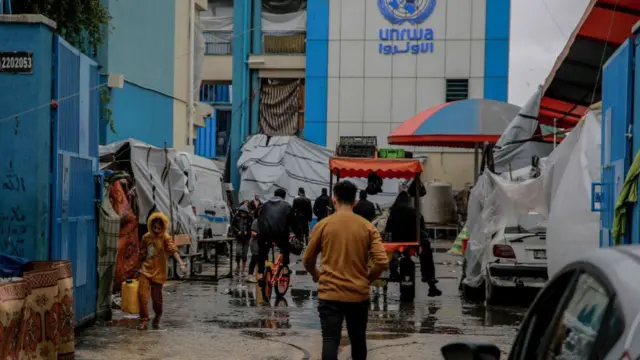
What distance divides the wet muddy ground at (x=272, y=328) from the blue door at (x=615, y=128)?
3.07m

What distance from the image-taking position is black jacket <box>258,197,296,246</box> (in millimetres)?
16484

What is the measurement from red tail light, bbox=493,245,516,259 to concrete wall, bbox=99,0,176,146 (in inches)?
391

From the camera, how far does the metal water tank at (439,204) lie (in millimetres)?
36562

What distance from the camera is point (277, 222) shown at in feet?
54.2

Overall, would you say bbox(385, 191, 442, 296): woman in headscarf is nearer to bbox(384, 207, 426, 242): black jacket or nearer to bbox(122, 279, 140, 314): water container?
bbox(384, 207, 426, 242): black jacket

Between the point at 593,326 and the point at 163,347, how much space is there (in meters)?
8.32

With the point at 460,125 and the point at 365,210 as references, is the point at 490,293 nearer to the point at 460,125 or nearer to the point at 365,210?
the point at 365,210

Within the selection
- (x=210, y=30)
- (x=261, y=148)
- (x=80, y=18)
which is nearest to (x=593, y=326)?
(x=80, y=18)

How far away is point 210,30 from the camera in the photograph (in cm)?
4409

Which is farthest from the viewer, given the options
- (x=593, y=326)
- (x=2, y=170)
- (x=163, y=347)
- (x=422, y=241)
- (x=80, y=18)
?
(x=422, y=241)

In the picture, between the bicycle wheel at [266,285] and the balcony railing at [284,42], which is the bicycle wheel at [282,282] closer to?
the bicycle wheel at [266,285]

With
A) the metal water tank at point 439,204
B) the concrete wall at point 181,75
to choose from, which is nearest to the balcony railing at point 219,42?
the metal water tank at point 439,204

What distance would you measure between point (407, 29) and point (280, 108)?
21.0ft

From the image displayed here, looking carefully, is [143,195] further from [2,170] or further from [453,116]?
[2,170]
